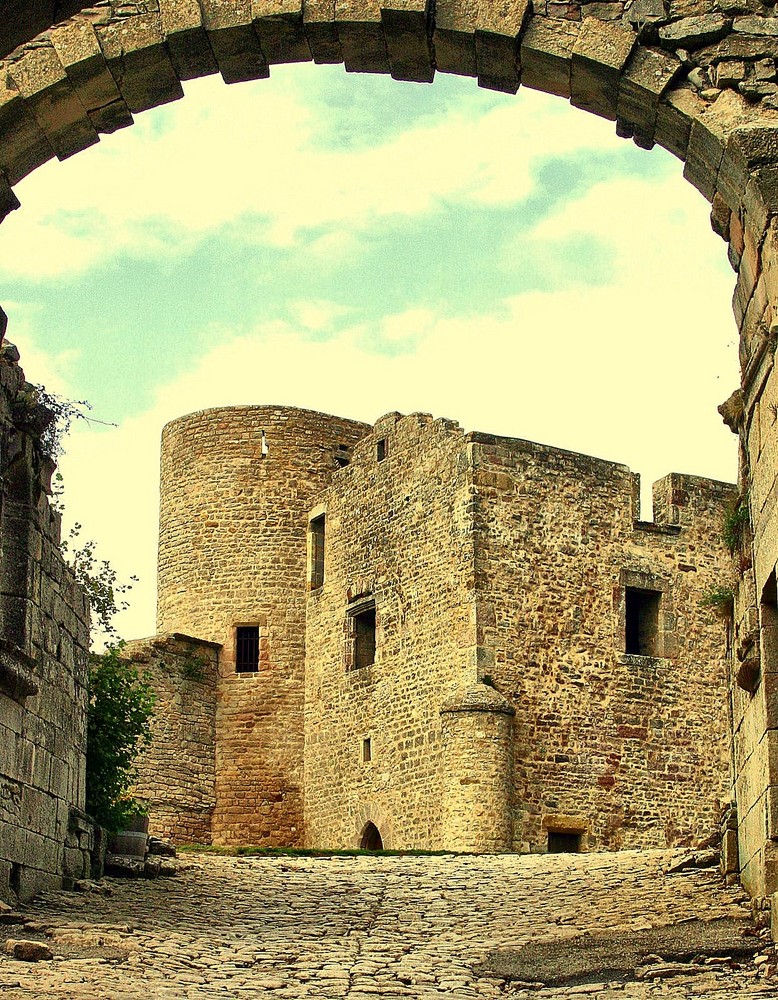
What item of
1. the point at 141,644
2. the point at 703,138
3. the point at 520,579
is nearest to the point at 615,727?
the point at 520,579

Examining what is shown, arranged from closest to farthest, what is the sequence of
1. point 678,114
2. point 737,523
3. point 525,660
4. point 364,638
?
point 678,114, point 737,523, point 525,660, point 364,638

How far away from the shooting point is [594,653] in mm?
22094

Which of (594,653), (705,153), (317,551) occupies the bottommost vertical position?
(594,653)

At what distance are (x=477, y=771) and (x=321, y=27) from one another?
13.9 metres

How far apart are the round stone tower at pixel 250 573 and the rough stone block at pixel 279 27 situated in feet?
61.3

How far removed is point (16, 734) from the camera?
1103 cm

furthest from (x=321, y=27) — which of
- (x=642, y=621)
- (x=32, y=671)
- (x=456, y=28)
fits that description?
(x=642, y=621)

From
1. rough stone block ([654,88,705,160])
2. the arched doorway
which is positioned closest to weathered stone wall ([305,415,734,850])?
the arched doorway

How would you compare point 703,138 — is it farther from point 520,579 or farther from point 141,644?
point 141,644

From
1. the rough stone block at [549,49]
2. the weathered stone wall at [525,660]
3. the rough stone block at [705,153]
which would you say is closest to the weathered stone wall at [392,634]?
the weathered stone wall at [525,660]

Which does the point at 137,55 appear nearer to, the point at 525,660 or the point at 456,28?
the point at 456,28

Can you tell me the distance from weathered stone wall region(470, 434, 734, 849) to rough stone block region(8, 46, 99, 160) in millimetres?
13876

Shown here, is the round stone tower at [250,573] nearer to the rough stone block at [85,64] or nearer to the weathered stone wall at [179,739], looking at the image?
the weathered stone wall at [179,739]

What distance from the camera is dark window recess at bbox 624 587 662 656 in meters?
23.0
